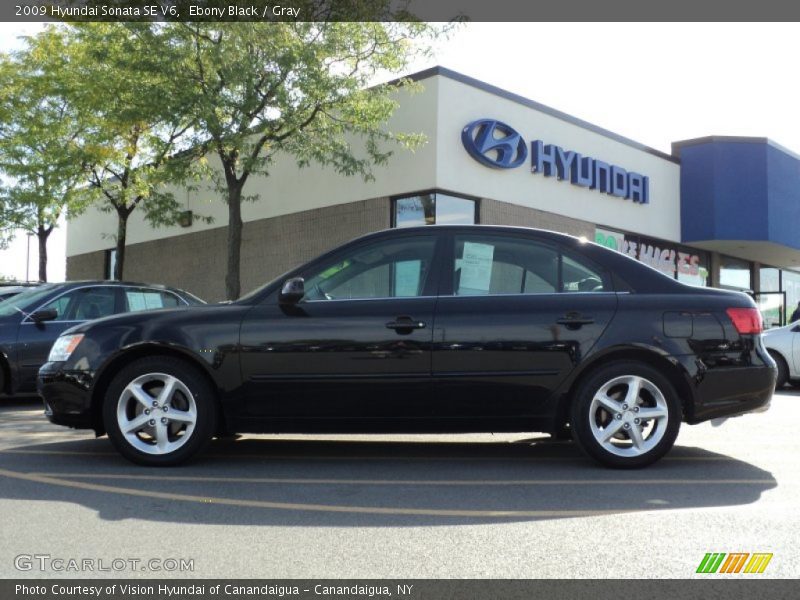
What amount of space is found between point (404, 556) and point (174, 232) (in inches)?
863

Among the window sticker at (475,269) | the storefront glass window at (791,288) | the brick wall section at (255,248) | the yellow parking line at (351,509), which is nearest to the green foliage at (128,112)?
the brick wall section at (255,248)

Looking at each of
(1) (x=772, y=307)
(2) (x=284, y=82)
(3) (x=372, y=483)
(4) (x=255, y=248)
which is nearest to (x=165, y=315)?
(3) (x=372, y=483)

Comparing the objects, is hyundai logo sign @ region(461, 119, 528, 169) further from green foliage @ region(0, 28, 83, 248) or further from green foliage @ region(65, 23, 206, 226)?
green foliage @ region(0, 28, 83, 248)

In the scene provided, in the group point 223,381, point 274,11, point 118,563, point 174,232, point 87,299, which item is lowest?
point 118,563

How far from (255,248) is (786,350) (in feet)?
41.4

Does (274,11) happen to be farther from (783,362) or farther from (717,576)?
(717,576)

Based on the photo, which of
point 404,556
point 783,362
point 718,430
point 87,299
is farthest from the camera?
point 783,362

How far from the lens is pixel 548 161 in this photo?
749 inches

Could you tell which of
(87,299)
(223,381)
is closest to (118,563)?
(223,381)

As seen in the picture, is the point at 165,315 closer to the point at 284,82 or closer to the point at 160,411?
the point at 160,411

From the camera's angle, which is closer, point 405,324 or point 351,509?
point 351,509

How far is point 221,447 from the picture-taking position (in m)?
6.81

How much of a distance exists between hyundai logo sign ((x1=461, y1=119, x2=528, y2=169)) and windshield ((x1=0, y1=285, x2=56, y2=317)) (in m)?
9.47

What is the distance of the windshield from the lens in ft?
32.3
